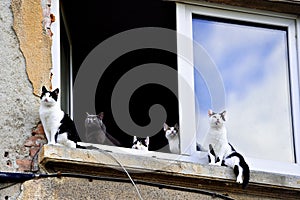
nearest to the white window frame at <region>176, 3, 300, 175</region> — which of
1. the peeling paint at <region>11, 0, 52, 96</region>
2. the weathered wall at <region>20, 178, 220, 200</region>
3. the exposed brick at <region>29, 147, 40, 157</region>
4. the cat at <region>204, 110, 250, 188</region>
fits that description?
the cat at <region>204, 110, 250, 188</region>

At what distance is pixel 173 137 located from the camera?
8117 millimetres

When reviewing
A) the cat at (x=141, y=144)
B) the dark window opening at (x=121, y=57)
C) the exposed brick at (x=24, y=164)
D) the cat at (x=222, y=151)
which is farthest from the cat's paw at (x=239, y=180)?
the exposed brick at (x=24, y=164)

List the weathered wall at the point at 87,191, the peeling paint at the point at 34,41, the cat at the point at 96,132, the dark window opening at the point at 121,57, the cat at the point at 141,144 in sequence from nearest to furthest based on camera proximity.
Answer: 1. the weathered wall at the point at 87,191
2. the peeling paint at the point at 34,41
3. the cat at the point at 141,144
4. the cat at the point at 96,132
5. the dark window opening at the point at 121,57

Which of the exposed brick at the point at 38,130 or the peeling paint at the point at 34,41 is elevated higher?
the peeling paint at the point at 34,41

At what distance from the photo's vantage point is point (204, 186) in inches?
277

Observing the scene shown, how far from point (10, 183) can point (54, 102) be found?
26.2 inches

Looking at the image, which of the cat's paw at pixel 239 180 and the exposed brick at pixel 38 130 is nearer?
the exposed brick at pixel 38 130

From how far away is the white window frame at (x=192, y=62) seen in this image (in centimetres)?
744

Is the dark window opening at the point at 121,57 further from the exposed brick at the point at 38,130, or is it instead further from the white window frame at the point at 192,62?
the exposed brick at the point at 38,130

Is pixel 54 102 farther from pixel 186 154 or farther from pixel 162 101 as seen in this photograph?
pixel 162 101

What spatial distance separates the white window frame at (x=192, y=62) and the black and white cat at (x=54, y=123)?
916 mm

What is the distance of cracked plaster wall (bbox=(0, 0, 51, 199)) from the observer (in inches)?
265

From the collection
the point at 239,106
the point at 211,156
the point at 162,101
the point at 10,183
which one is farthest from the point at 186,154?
the point at 162,101

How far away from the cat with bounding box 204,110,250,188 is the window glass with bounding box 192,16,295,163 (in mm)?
110
